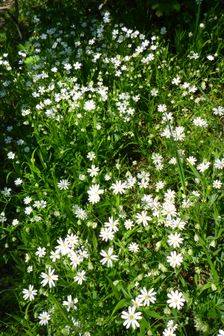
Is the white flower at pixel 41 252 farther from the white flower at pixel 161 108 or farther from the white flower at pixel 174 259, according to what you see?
the white flower at pixel 161 108

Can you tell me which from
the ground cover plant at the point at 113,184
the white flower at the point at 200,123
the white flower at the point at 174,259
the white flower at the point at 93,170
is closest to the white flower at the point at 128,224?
the ground cover plant at the point at 113,184

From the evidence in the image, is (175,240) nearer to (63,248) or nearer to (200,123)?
(63,248)

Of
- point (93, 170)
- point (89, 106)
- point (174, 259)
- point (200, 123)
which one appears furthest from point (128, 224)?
point (89, 106)

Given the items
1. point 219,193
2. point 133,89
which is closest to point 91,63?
point 133,89

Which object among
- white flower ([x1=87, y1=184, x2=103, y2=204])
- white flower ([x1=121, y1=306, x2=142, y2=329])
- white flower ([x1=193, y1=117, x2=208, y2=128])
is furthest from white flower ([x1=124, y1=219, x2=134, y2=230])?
white flower ([x1=193, y1=117, x2=208, y2=128])

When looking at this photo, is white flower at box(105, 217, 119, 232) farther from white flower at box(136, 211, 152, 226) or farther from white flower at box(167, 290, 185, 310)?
white flower at box(167, 290, 185, 310)
